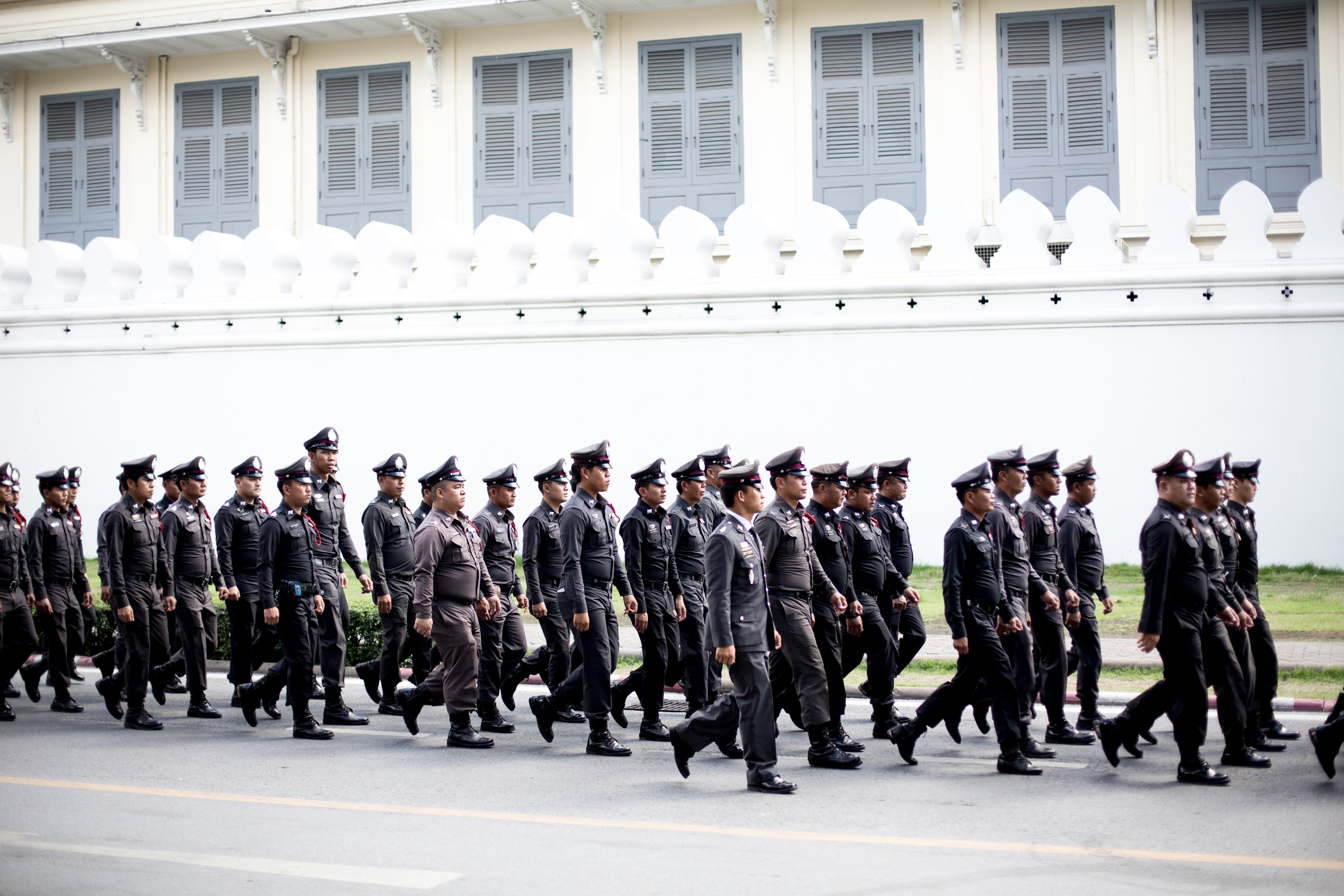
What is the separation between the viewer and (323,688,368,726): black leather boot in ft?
32.4

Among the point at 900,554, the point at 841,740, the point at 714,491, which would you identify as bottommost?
the point at 841,740

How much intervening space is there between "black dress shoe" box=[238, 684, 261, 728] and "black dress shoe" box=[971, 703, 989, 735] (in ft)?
16.4

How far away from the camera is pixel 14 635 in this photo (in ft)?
35.0

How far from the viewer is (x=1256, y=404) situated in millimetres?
13742

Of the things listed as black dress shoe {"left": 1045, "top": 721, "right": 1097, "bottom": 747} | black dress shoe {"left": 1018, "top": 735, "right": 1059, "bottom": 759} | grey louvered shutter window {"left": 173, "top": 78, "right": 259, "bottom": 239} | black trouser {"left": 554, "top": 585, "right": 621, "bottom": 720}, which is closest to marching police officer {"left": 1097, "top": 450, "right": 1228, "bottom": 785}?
black dress shoe {"left": 1018, "top": 735, "right": 1059, "bottom": 759}

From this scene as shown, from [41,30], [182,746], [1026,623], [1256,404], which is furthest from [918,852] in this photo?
[41,30]

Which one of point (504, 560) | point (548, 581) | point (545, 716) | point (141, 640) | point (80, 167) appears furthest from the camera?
point (80, 167)

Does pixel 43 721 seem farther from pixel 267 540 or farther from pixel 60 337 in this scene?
pixel 60 337

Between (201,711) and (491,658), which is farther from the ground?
(491,658)

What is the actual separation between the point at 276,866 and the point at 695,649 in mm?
3894

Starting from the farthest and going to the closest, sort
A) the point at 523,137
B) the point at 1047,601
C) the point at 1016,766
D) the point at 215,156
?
the point at 215,156 < the point at 523,137 < the point at 1047,601 < the point at 1016,766

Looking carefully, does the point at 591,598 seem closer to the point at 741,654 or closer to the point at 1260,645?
the point at 741,654

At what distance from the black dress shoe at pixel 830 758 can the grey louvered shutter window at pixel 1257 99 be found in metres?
12.4

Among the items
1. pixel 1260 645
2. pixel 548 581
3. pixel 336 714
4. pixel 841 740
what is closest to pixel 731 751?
pixel 841 740
